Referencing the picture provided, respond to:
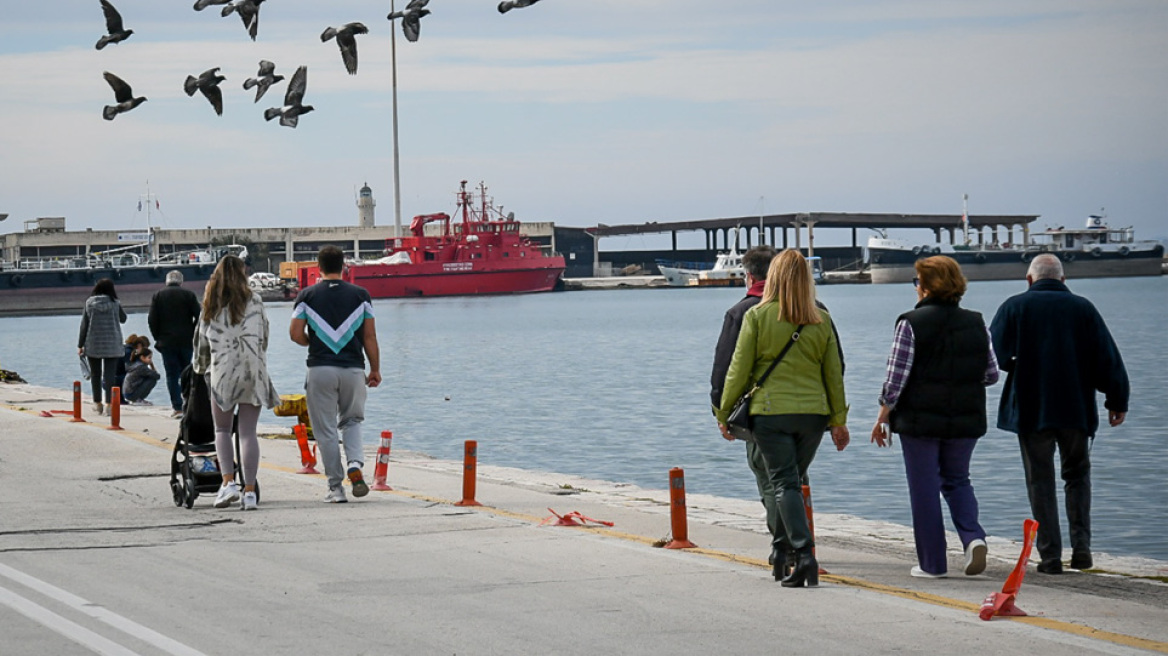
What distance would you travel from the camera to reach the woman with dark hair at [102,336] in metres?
19.1

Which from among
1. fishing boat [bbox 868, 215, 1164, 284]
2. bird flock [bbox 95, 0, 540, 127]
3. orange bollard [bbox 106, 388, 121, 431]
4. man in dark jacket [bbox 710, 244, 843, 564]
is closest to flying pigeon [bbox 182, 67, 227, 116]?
bird flock [bbox 95, 0, 540, 127]

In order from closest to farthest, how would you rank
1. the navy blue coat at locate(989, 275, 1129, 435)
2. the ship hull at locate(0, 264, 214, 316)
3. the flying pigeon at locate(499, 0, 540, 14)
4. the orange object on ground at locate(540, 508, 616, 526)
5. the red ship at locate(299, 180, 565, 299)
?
the navy blue coat at locate(989, 275, 1129, 435)
the orange object on ground at locate(540, 508, 616, 526)
the flying pigeon at locate(499, 0, 540, 14)
the ship hull at locate(0, 264, 214, 316)
the red ship at locate(299, 180, 565, 299)

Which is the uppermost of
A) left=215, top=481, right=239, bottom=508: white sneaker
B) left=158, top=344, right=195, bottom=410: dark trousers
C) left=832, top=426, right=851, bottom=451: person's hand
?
left=832, top=426, right=851, bottom=451: person's hand

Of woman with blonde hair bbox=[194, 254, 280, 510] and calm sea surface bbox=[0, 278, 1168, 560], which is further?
calm sea surface bbox=[0, 278, 1168, 560]

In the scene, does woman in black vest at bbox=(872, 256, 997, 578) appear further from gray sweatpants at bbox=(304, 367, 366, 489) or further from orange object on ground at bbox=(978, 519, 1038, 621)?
gray sweatpants at bbox=(304, 367, 366, 489)

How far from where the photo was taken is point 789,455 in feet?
26.0

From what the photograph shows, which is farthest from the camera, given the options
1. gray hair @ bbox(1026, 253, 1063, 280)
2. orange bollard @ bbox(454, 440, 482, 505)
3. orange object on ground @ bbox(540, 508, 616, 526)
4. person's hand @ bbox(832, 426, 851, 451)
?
orange bollard @ bbox(454, 440, 482, 505)

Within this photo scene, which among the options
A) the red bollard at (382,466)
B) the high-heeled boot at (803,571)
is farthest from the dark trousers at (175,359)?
the high-heeled boot at (803,571)

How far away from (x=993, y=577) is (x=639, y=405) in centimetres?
2371

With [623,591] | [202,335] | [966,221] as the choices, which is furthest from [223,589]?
[966,221]

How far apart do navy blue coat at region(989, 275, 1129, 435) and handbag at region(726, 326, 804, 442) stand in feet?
5.25

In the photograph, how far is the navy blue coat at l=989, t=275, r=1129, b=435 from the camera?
346 inches

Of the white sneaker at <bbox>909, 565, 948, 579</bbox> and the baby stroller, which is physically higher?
the baby stroller

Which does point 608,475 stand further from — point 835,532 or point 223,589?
point 223,589
